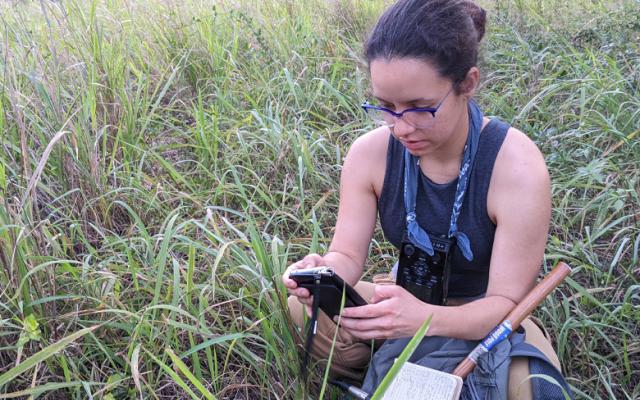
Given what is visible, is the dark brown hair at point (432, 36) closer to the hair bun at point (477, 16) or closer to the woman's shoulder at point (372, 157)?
the hair bun at point (477, 16)

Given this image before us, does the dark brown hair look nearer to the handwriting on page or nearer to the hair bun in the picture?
the hair bun

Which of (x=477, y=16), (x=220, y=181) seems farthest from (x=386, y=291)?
(x=220, y=181)

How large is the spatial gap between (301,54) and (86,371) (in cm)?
228

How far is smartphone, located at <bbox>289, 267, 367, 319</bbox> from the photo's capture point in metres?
1.68

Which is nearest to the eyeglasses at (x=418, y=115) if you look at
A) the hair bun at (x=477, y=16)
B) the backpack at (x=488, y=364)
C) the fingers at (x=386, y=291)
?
the hair bun at (x=477, y=16)

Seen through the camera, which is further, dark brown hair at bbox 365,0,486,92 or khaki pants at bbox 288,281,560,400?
khaki pants at bbox 288,281,560,400

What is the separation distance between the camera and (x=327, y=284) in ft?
5.53

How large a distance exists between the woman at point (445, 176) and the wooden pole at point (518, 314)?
1.8 inches

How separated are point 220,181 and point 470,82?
1192mm

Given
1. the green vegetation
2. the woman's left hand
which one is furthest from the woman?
the green vegetation

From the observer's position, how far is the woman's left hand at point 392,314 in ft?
5.35

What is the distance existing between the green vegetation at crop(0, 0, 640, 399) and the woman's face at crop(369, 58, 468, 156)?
0.36 metres

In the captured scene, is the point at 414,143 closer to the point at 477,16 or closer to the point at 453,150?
the point at 453,150

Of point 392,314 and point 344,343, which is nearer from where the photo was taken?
Result: point 392,314
